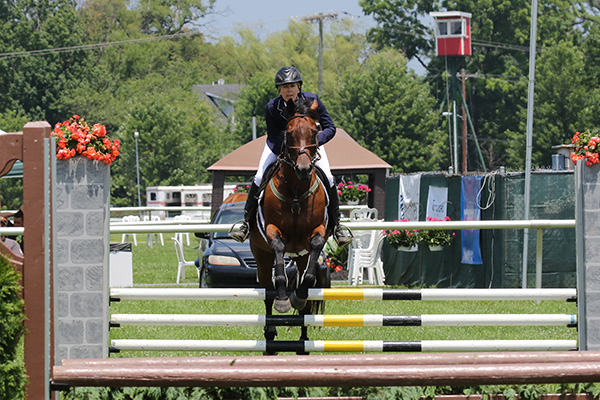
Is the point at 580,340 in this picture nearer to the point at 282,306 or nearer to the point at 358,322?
the point at 358,322

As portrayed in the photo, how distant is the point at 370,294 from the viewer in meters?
5.80

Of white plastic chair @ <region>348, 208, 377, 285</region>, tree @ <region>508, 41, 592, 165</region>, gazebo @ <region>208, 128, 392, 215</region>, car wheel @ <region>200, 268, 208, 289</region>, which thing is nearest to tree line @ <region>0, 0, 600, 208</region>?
tree @ <region>508, 41, 592, 165</region>

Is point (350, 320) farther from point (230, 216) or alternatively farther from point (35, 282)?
point (230, 216)

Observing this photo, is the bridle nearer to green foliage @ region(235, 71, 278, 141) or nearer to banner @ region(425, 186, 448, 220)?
banner @ region(425, 186, 448, 220)

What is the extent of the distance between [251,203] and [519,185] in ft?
24.1

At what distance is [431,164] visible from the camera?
186 feet

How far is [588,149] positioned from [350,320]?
2169 millimetres

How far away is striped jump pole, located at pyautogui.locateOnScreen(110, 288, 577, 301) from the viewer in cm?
580

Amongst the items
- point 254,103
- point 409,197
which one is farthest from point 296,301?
point 254,103

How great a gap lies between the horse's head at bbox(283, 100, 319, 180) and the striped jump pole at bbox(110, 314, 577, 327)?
1.20 m

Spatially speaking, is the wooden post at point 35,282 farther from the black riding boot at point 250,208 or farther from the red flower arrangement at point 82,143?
the black riding boot at point 250,208

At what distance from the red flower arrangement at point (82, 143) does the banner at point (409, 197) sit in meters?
10.6

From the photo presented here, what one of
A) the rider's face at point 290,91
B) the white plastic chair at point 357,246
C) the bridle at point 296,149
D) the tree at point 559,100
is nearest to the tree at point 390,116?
the tree at point 559,100

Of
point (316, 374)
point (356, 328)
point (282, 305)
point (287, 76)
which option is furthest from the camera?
point (356, 328)
